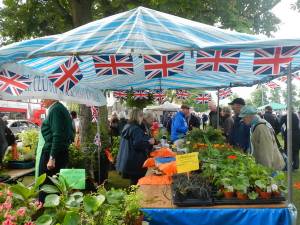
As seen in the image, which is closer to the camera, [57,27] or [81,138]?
[81,138]

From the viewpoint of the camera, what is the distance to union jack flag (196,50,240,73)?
3635 millimetres

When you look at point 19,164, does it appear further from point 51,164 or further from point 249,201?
point 249,201

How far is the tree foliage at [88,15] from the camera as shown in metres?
9.34

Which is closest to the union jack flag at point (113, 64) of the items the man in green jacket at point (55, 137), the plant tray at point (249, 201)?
the man in green jacket at point (55, 137)

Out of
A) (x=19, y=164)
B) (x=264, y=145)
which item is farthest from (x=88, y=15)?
(x=264, y=145)

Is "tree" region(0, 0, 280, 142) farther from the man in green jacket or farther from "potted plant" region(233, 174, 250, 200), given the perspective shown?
"potted plant" region(233, 174, 250, 200)

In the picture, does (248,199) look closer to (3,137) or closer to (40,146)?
(40,146)

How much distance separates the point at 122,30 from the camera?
10.6 feet

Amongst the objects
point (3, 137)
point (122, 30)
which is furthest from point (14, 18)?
point (122, 30)

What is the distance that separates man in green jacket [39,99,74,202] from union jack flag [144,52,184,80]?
1.21 meters

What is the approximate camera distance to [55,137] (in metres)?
4.58

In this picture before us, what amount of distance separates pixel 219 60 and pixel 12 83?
2793mm

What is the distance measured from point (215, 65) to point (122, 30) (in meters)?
1.06

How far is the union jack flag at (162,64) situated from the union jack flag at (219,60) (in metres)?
0.68
